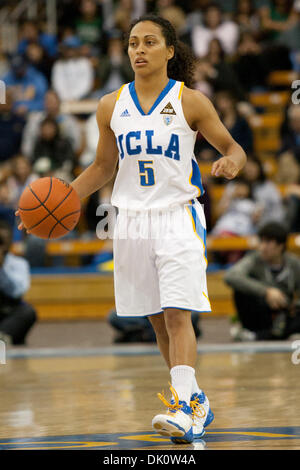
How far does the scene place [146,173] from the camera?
4.60 meters

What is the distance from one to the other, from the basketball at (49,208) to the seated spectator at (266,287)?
4159mm

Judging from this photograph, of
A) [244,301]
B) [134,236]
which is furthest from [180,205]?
[244,301]

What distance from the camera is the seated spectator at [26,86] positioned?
1544cm

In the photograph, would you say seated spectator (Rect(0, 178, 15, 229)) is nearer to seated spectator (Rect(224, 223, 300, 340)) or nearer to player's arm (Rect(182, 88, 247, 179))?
seated spectator (Rect(224, 223, 300, 340))

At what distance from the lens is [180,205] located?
4.61 m

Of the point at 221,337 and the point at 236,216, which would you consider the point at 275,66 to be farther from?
the point at 221,337

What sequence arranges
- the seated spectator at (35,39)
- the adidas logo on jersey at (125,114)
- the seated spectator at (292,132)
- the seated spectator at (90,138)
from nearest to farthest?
1. the adidas logo on jersey at (125,114)
2. the seated spectator at (292,132)
3. the seated spectator at (90,138)
4. the seated spectator at (35,39)

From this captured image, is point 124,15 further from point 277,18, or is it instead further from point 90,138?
point 90,138

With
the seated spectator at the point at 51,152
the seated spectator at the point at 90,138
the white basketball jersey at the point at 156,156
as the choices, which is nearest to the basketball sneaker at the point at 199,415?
the white basketball jersey at the point at 156,156

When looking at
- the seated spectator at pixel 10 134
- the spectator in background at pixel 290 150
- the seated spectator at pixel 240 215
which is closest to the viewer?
the seated spectator at pixel 240 215

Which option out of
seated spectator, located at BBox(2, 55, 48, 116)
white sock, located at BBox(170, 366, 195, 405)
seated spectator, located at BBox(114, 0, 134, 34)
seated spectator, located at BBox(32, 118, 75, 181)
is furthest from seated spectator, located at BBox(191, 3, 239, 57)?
white sock, located at BBox(170, 366, 195, 405)

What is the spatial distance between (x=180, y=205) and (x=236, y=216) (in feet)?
23.9

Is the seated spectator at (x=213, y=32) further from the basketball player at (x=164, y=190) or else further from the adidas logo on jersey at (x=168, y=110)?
the adidas logo on jersey at (x=168, y=110)

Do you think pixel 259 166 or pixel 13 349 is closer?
pixel 13 349
